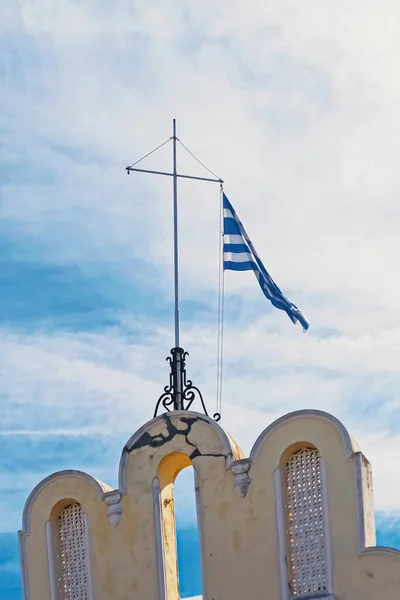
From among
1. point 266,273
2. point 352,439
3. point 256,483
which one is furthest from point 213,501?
point 266,273

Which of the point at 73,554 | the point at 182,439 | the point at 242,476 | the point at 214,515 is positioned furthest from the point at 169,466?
the point at 73,554

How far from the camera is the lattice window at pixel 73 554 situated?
27858mm

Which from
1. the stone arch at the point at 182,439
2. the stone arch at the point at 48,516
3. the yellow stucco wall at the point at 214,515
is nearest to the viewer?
the yellow stucco wall at the point at 214,515

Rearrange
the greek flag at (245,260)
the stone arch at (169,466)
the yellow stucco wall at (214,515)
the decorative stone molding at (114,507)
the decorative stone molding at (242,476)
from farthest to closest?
1. the greek flag at (245,260)
2. the decorative stone molding at (114,507)
3. the stone arch at (169,466)
4. the decorative stone molding at (242,476)
5. the yellow stucco wall at (214,515)

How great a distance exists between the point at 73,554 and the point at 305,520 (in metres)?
4.26

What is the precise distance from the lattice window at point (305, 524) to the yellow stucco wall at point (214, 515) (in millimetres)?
230

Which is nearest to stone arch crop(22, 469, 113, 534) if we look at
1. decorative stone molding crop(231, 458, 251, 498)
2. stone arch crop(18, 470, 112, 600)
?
stone arch crop(18, 470, 112, 600)

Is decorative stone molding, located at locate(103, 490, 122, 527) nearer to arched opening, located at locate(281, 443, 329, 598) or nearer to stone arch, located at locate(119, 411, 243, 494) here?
stone arch, located at locate(119, 411, 243, 494)

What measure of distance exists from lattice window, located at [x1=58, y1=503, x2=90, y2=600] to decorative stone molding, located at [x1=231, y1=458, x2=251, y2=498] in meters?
2.94

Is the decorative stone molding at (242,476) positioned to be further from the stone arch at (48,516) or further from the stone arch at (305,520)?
the stone arch at (48,516)

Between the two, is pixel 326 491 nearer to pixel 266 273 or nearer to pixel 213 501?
pixel 213 501

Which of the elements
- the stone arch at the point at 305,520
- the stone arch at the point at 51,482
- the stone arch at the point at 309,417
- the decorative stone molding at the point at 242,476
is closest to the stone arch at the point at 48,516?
the stone arch at the point at 51,482

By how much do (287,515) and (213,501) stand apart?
4.17 feet

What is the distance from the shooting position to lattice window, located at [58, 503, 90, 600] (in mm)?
27858
